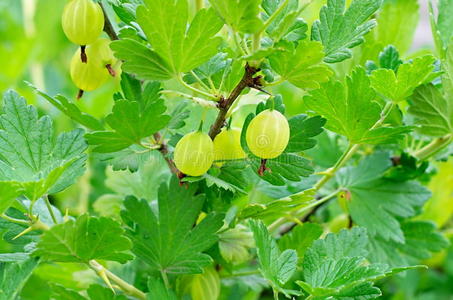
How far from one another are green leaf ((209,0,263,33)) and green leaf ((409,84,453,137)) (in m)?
0.27

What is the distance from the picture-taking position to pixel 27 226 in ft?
1.91

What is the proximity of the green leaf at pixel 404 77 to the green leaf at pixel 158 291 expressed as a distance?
278 mm

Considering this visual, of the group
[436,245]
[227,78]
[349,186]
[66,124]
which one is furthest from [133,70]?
[66,124]

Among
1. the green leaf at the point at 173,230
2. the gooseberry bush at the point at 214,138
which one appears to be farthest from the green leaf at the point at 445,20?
the green leaf at the point at 173,230

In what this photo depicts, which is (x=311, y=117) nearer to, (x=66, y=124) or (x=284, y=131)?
(x=284, y=131)

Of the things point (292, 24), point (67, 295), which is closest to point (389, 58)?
point (292, 24)

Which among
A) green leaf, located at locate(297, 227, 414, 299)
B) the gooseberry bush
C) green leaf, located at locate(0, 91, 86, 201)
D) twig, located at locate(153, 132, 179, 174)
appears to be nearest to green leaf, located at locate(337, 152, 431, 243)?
the gooseberry bush

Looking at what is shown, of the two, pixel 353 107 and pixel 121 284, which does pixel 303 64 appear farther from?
pixel 121 284

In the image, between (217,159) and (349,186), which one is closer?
(217,159)

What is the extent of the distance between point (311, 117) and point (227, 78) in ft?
0.31

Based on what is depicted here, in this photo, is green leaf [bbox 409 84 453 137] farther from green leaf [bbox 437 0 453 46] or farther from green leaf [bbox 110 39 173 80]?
green leaf [bbox 110 39 173 80]

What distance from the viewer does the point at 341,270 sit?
1.77 feet

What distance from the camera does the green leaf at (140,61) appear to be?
50 centimetres

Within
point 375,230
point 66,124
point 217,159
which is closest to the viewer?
point 217,159
